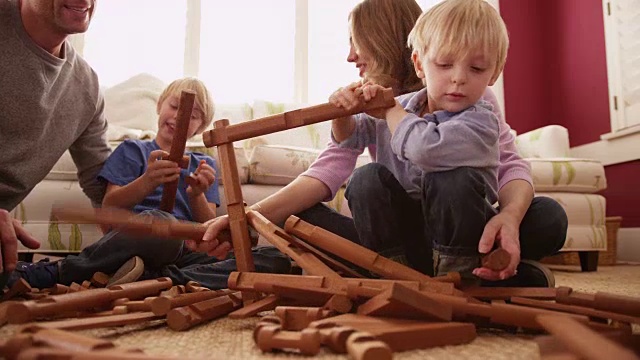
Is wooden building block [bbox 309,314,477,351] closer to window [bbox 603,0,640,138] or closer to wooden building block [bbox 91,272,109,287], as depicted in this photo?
wooden building block [bbox 91,272,109,287]

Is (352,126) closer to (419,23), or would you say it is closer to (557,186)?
(419,23)

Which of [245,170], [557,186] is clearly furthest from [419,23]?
[557,186]

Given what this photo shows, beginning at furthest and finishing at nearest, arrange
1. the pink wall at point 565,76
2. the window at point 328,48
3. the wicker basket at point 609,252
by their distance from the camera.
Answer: the window at point 328,48 → the pink wall at point 565,76 → the wicker basket at point 609,252

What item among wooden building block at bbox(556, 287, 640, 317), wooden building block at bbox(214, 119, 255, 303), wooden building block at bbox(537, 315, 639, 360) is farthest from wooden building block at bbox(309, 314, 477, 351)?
wooden building block at bbox(214, 119, 255, 303)

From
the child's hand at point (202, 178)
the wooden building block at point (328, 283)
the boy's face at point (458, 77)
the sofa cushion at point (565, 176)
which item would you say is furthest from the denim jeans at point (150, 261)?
the sofa cushion at point (565, 176)

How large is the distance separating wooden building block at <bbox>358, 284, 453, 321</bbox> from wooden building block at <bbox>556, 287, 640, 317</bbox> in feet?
0.75

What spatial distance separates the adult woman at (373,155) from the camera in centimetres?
96

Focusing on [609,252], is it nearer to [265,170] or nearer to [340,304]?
[265,170]

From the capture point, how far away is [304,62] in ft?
12.0

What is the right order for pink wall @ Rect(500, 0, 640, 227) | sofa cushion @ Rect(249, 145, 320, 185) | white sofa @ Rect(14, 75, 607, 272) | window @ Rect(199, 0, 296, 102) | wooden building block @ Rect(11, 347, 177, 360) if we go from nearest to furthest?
wooden building block @ Rect(11, 347, 177, 360) < white sofa @ Rect(14, 75, 607, 272) < sofa cushion @ Rect(249, 145, 320, 185) < pink wall @ Rect(500, 0, 640, 227) < window @ Rect(199, 0, 296, 102)

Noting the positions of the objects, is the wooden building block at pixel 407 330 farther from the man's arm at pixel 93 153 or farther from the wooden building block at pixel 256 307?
the man's arm at pixel 93 153

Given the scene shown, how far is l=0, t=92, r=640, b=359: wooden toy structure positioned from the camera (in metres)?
0.55

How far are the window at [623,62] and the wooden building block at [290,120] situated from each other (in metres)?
2.37

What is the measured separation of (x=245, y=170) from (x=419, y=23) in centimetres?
121
